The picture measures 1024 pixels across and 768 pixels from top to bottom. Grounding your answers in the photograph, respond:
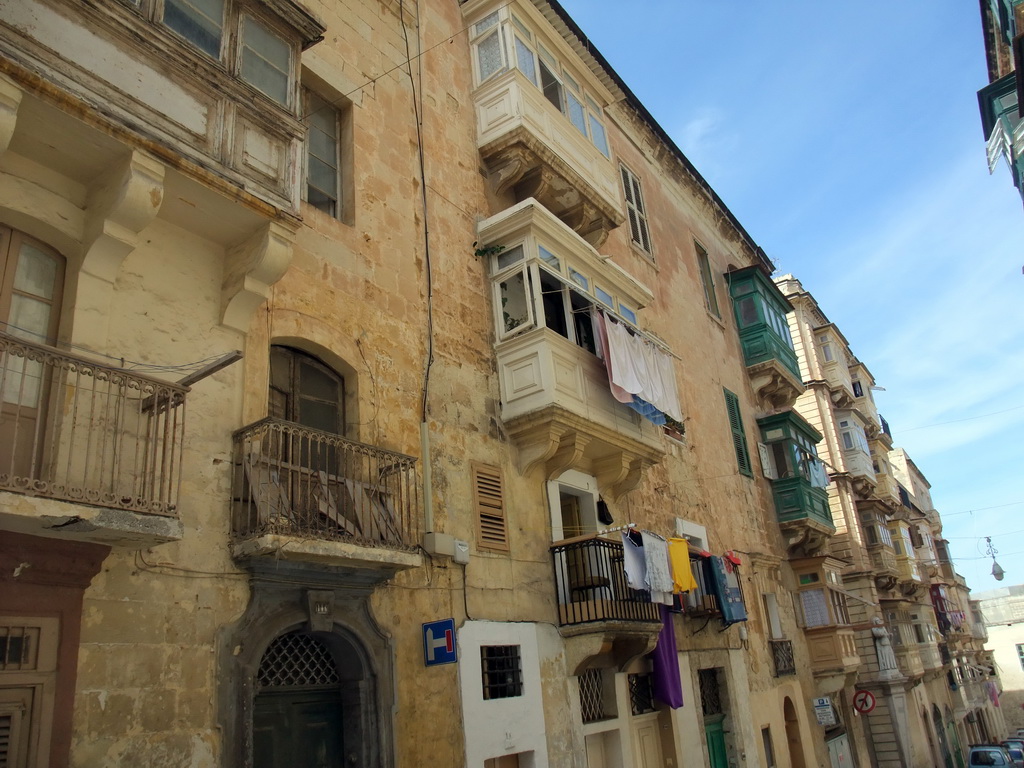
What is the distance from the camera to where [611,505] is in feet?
44.9

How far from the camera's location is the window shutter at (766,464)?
71.9 ft

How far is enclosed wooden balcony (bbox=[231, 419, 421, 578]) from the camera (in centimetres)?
714

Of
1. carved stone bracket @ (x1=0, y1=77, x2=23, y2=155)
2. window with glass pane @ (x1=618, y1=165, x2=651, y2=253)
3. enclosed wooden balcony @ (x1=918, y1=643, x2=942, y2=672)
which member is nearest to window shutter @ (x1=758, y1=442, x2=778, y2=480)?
window with glass pane @ (x1=618, y1=165, x2=651, y2=253)

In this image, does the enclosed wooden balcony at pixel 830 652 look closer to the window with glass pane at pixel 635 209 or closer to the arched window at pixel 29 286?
the window with glass pane at pixel 635 209

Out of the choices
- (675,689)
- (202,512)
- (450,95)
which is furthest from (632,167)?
(202,512)

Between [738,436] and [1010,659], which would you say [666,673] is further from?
[1010,659]

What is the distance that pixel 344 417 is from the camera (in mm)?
9336

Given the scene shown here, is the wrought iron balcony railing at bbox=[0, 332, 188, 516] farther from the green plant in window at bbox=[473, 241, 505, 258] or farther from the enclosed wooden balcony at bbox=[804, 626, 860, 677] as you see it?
the enclosed wooden balcony at bbox=[804, 626, 860, 677]

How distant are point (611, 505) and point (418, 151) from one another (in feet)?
21.6

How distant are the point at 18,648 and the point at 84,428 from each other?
65.3 inches

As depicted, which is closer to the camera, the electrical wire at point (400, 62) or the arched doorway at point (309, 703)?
the arched doorway at point (309, 703)

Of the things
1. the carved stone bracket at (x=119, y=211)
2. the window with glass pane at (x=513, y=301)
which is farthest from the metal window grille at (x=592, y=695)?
the carved stone bracket at (x=119, y=211)

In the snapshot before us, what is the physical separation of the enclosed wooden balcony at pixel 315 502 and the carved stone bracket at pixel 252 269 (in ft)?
4.25

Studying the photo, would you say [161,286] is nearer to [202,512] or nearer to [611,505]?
[202,512]
